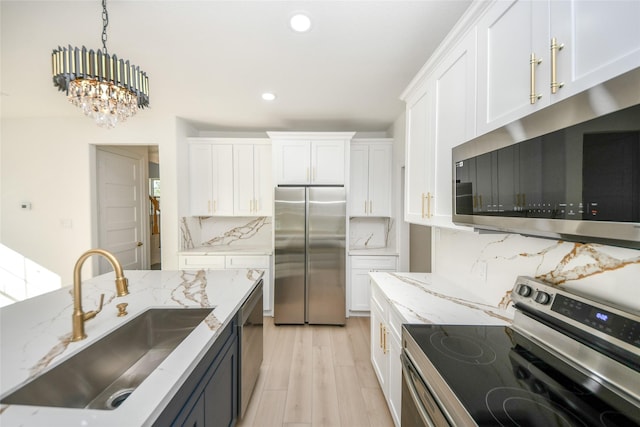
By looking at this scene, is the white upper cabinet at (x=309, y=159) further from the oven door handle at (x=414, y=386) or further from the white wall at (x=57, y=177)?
the oven door handle at (x=414, y=386)

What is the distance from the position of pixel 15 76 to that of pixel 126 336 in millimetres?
2837

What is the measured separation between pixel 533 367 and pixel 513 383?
0.17 meters

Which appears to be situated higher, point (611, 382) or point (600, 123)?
point (600, 123)

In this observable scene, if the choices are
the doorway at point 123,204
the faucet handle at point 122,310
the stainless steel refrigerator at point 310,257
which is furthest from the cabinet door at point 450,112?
the doorway at point 123,204

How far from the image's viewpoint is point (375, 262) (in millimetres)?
→ 3320

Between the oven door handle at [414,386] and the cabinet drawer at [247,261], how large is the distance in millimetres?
2394

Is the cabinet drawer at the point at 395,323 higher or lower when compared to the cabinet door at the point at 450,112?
lower

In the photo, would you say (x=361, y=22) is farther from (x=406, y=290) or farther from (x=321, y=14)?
(x=406, y=290)

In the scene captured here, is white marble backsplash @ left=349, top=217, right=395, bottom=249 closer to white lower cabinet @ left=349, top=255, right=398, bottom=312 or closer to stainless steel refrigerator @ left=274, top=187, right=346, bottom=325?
white lower cabinet @ left=349, top=255, right=398, bottom=312

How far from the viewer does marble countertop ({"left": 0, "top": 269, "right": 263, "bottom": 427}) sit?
658mm

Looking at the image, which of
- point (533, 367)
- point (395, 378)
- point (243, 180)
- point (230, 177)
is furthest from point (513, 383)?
point (230, 177)

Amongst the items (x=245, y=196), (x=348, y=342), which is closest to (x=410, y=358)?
(x=348, y=342)

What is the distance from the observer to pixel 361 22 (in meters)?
1.63

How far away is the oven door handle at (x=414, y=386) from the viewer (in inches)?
39.0
